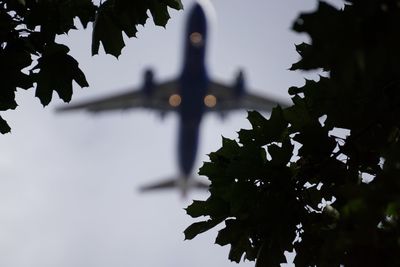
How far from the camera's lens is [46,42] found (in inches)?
167

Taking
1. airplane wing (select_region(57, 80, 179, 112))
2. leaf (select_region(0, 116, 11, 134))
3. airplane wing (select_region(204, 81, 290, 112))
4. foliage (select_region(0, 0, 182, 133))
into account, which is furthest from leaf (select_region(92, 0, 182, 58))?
airplane wing (select_region(204, 81, 290, 112))

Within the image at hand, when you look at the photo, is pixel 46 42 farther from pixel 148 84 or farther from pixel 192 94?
pixel 192 94

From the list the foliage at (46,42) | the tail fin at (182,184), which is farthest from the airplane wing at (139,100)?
the foliage at (46,42)

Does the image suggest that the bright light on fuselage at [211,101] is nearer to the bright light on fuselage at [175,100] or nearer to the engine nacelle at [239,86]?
the engine nacelle at [239,86]

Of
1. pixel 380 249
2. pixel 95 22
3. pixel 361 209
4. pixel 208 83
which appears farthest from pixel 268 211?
pixel 208 83

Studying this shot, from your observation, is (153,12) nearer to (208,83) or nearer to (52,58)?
(52,58)

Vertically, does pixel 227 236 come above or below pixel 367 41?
above

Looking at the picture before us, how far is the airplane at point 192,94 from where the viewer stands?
49500mm

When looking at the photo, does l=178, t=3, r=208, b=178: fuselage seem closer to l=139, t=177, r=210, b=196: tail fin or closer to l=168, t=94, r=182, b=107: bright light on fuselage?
l=168, t=94, r=182, b=107: bright light on fuselage

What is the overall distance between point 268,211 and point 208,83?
153 feet

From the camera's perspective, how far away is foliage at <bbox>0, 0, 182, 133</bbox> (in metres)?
4.11

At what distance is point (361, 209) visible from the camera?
6.46 feet

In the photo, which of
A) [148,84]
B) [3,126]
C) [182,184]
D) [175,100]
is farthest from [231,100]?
[3,126]

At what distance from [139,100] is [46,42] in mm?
47041
